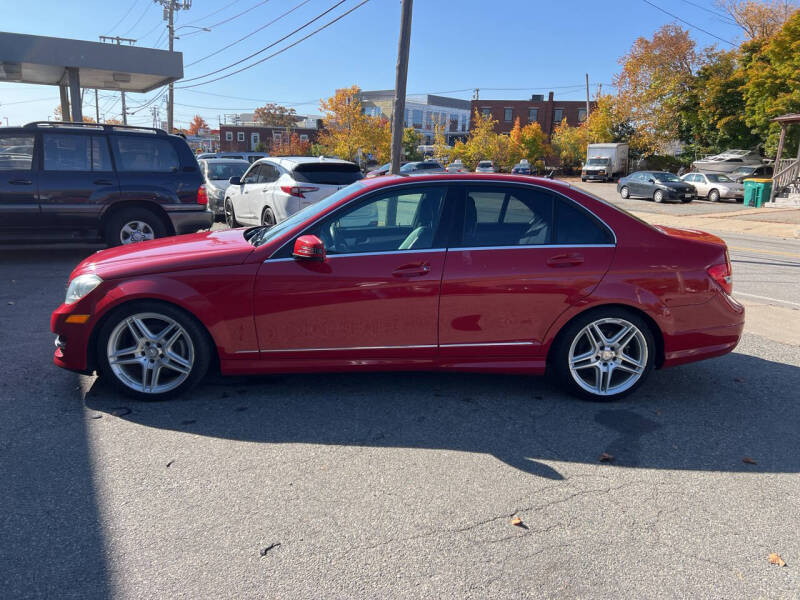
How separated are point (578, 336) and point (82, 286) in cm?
347

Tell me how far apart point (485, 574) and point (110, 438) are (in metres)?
2.41

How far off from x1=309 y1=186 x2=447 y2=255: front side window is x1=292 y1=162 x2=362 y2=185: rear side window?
641 centimetres

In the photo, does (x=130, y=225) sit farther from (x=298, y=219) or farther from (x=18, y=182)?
(x=298, y=219)

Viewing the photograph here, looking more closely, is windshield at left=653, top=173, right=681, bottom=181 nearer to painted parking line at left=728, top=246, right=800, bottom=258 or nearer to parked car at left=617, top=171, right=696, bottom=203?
parked car at left=617, top=171, right=696, bottom=203

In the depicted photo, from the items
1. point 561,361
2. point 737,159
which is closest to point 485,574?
point 561,361

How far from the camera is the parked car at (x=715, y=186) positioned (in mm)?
29781

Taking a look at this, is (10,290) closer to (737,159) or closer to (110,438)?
(110,438)

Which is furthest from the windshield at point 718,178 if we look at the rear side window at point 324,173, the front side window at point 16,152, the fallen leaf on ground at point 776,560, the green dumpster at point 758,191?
the fallen leaf on ground at point 776,560

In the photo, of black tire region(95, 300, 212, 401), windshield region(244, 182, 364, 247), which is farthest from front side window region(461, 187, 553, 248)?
black tire region(95, 300, 212, 401)

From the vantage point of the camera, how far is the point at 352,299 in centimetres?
413

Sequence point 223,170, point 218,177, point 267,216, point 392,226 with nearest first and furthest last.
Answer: point 392,226, point 267,216, point 218,177, point 223,170

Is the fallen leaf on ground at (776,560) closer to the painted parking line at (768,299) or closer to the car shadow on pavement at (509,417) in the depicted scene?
the car shadow on pavement at (509,417)

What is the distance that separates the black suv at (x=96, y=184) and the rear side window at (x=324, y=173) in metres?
1.87

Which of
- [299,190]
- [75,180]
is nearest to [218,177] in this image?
[299,190]
